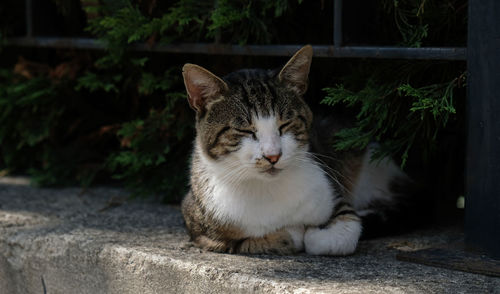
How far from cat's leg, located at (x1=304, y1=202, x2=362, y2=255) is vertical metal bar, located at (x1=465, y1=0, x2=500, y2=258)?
490 millimetres

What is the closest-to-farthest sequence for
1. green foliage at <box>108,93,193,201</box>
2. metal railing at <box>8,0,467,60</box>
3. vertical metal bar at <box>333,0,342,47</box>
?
1. metal railing at <box>8,0,467,60</box>
2. vertical metal bar at <box>333,0,342,47</box>
3. green foliage at <box>108,93,193,201</box>

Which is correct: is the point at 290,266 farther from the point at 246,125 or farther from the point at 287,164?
the point at 246,125

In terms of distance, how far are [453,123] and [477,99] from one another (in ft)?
3.75

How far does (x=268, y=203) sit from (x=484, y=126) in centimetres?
93

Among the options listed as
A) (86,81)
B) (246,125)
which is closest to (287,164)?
(246,125)

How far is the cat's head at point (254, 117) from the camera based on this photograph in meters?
2.73

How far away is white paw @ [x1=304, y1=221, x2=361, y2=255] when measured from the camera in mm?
2838

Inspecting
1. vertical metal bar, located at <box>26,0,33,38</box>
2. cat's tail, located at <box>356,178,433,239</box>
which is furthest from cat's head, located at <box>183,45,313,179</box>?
vertical metal bar, located at <box>26,0,33,38</box>

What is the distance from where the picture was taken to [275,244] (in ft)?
9.41

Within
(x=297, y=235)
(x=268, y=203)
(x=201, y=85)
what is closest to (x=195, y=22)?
(x=201, y=85)

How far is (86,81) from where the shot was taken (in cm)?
401

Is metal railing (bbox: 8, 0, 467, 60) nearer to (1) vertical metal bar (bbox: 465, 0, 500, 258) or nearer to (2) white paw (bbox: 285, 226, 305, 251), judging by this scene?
(1) vertical metal bar (bbox: 465, 0, 500, 258)

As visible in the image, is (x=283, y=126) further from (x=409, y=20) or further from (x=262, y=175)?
(x=409, y=20)

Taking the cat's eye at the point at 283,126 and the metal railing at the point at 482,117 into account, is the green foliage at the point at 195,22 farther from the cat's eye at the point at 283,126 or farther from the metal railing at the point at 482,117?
the metal railing at the point at 482,117
